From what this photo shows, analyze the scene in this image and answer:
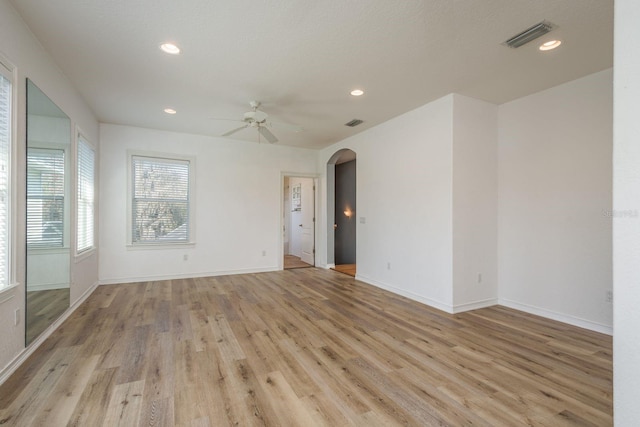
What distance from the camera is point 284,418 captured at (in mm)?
1765

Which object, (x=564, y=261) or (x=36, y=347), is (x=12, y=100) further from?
(x=564, y=261)

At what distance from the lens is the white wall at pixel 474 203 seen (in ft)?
12.4

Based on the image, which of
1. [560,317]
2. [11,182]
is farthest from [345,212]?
[11,182]

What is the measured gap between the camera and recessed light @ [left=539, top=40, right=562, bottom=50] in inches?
102

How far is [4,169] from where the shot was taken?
2.16m

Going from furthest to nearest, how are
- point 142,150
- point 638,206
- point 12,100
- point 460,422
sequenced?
1. point 142,150
2. point 12,100
3. point 460,422
4. point 638,206

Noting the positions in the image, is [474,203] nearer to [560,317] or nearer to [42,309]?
[560,317]

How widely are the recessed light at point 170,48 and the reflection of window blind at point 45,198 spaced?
4.74 ft

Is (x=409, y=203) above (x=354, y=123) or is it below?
below

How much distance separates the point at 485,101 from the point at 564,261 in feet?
7.28

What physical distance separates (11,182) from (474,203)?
469cm

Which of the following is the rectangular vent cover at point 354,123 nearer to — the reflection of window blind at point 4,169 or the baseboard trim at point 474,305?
the baseboard trim at point 474,305

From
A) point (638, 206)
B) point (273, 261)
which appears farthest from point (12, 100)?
point (273, 261)

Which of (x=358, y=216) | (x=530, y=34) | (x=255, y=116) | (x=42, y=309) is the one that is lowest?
(x=42, y=309)
